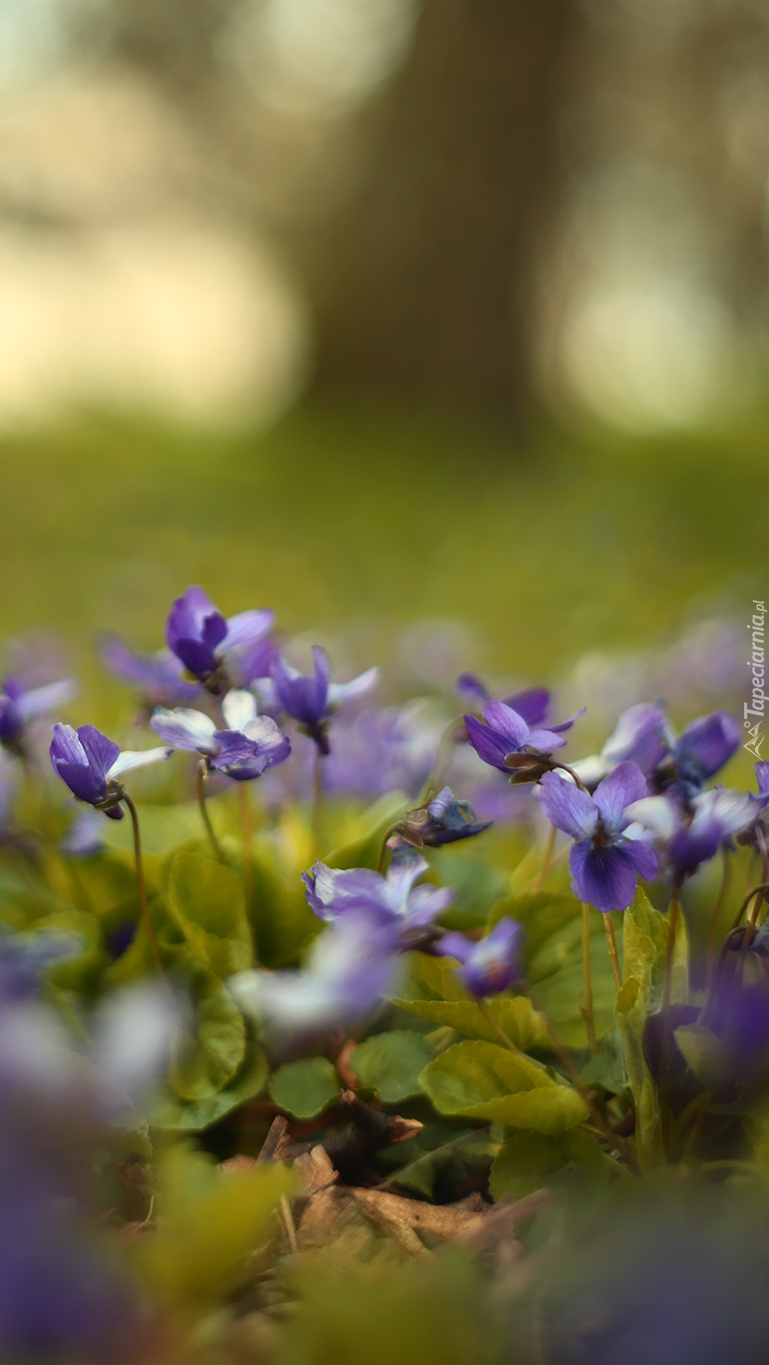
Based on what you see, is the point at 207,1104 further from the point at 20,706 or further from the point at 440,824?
the point at 20,706

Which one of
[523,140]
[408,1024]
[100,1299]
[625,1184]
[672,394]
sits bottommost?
[672,394]

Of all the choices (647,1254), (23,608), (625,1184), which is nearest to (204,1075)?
(625,1184)

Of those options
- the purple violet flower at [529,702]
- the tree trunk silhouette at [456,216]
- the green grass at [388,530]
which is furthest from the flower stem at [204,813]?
the tree trunk silhouette at [456,216]

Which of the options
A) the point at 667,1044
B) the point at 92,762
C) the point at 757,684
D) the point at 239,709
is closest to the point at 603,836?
the point at 667,1044

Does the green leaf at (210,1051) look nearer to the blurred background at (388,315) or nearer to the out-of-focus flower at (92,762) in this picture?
the out-of-focus flower at (92,762)

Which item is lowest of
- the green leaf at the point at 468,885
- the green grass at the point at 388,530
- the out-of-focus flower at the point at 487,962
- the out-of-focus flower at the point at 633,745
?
the green grass at the point at 388,530

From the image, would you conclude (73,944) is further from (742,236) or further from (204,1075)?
(742,236)
